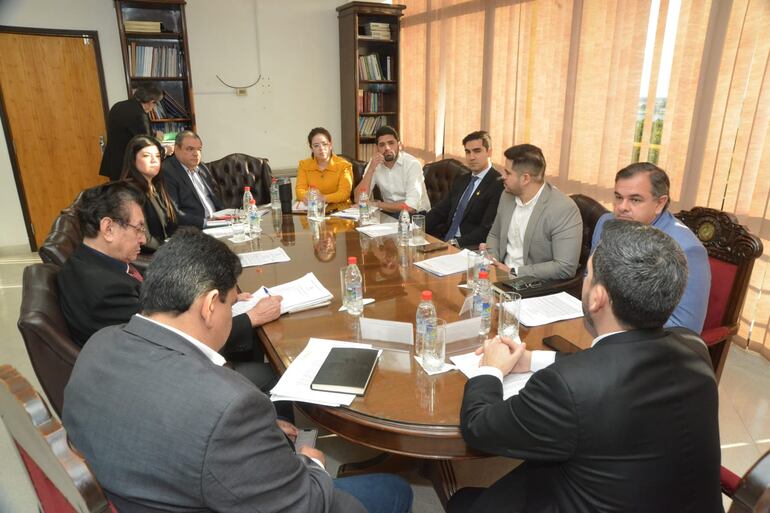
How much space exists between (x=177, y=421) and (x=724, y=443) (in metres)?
2.46

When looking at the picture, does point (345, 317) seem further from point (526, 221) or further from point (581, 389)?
point (526, 221)

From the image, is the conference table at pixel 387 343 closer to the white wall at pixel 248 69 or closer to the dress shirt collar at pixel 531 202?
the dress shirt collar at pixel 531 202

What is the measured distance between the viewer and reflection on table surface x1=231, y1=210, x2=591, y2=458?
1236 mm

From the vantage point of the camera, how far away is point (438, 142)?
17.8 feet

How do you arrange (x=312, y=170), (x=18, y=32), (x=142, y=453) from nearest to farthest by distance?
(x=142, y=453), (x=312, y=170), (x=18, y=32)

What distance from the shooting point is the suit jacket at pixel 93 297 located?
166cm

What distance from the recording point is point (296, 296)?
1979mm

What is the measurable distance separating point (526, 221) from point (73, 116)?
4.71m

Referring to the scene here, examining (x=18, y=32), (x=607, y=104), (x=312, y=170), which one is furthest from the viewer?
(x=18, y=32)

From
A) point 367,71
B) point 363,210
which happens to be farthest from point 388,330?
point 367,71

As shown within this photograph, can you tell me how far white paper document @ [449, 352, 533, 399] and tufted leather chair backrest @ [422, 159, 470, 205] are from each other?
9.07ft

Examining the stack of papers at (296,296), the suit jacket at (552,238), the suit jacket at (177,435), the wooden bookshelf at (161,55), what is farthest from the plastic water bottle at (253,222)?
the wooden bookshelf at (161,55)

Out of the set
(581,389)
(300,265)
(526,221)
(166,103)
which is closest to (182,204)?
(300,265)

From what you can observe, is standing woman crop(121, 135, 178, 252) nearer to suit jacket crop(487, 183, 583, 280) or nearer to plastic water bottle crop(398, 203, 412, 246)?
plastic water bottle crop(398, 203, 412, 246)
